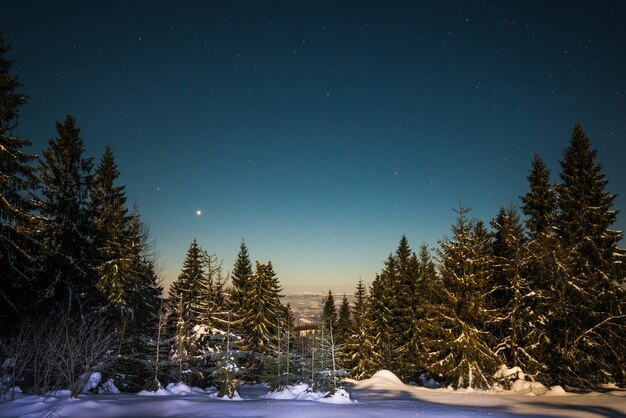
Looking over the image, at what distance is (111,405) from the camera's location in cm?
1173

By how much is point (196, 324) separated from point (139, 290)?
240 inches

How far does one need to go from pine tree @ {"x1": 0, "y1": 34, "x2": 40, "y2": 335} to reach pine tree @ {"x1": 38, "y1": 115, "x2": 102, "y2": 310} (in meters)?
4.13

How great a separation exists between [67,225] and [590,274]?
100 ft

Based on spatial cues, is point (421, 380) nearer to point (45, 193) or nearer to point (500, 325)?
point (500, 325)

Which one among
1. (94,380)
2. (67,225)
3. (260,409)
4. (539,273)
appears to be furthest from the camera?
(539,273)

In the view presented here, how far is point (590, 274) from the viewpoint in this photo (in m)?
22.1

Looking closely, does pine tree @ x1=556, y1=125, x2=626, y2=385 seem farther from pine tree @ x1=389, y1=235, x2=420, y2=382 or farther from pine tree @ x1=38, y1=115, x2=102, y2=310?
pine tree @ x1=38, y1=115, x2=102, y2=310

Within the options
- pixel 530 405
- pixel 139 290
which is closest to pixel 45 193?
pixel 139 290

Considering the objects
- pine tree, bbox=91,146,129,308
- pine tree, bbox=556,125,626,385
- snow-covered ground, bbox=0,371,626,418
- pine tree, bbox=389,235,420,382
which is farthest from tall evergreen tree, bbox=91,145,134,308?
pine tree, bbox=556,125,626,385

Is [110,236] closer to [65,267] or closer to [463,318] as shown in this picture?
[65,267]

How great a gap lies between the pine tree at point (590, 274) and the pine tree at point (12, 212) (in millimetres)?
27727

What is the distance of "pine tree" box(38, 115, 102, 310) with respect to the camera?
20266 mm

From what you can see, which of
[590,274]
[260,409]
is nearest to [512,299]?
[590,274]

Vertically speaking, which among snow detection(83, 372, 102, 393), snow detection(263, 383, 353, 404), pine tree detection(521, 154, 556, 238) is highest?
pine tree detection(521, 154, 556, 238)
